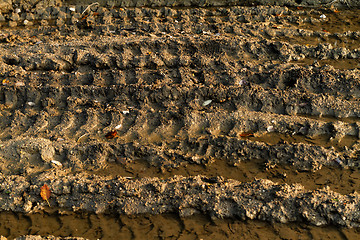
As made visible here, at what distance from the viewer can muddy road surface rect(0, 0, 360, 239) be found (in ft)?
10.8

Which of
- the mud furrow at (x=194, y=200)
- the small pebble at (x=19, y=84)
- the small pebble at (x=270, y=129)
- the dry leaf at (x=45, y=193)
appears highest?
the small pebble at (x=270, y=129)

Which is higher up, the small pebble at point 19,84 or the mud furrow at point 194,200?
the small pebble at point 19,84

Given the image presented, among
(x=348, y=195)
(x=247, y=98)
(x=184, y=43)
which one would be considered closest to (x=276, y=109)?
(x=247, y=98)

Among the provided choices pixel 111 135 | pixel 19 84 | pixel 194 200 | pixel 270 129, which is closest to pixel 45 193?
pixel 111 135

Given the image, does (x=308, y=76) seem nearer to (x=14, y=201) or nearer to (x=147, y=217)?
(x=147, y=217)

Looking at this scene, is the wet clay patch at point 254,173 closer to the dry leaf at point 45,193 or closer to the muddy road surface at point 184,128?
the muddy road surface at point 184,128

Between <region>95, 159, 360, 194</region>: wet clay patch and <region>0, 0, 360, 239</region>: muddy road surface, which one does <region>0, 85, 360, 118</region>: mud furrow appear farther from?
<region>95, 159, 360, 194</region>: wet clay patch

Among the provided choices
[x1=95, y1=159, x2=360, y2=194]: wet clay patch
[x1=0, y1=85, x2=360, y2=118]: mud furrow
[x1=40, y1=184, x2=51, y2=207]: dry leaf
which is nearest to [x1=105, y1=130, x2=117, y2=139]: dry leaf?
[x1=95, y1=159, x2=360, y2=194]: wet clay patch

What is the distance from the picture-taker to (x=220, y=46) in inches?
201

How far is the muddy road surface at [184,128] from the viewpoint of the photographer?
3.30 meters

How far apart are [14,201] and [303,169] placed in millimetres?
3061

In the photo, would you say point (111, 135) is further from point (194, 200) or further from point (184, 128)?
point (194, 200)

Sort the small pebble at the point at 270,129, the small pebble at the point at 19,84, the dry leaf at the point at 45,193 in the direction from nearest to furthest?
the dry leaf at the point at 45,193
the small pebble at the point at 270,129
the small pebble at the point at 19,84

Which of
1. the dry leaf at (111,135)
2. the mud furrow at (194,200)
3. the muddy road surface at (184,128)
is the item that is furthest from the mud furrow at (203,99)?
the mud furrow at (194,200)
